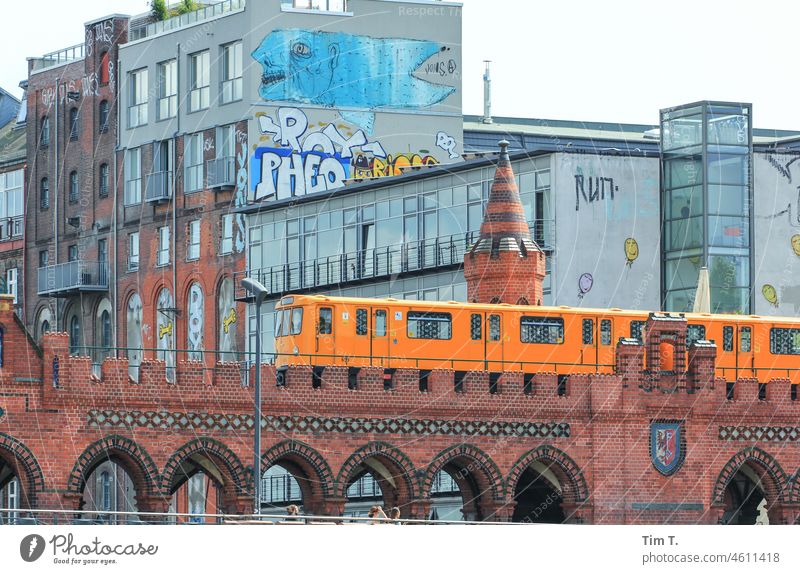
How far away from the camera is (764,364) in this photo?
278ft

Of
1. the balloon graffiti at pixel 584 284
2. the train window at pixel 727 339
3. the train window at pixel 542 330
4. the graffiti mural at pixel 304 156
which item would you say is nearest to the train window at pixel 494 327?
the train window at pixel 542 330

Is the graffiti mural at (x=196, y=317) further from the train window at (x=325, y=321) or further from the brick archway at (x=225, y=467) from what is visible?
the brick archway at (x=225, y=467)

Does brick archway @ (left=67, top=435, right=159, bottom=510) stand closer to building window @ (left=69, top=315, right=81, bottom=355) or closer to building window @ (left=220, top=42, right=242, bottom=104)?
building window @ (left=220, top=42, right=242, bottom=104)

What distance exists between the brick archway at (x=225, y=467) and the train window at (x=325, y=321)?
21.3 feet

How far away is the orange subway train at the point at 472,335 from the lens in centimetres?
7956

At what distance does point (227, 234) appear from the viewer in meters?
110

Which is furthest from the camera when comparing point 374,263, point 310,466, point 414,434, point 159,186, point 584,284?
point 159,186

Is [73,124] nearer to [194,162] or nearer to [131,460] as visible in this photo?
[194,162]

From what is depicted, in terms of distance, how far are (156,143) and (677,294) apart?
28931mm

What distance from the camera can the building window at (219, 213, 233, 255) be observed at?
4313 inches

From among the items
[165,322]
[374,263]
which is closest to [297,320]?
[374,263]

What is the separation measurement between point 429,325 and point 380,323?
153 cm

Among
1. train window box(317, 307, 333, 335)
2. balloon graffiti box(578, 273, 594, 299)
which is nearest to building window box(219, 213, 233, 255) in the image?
balloon graffiti box(578, 273, 594, 299)
